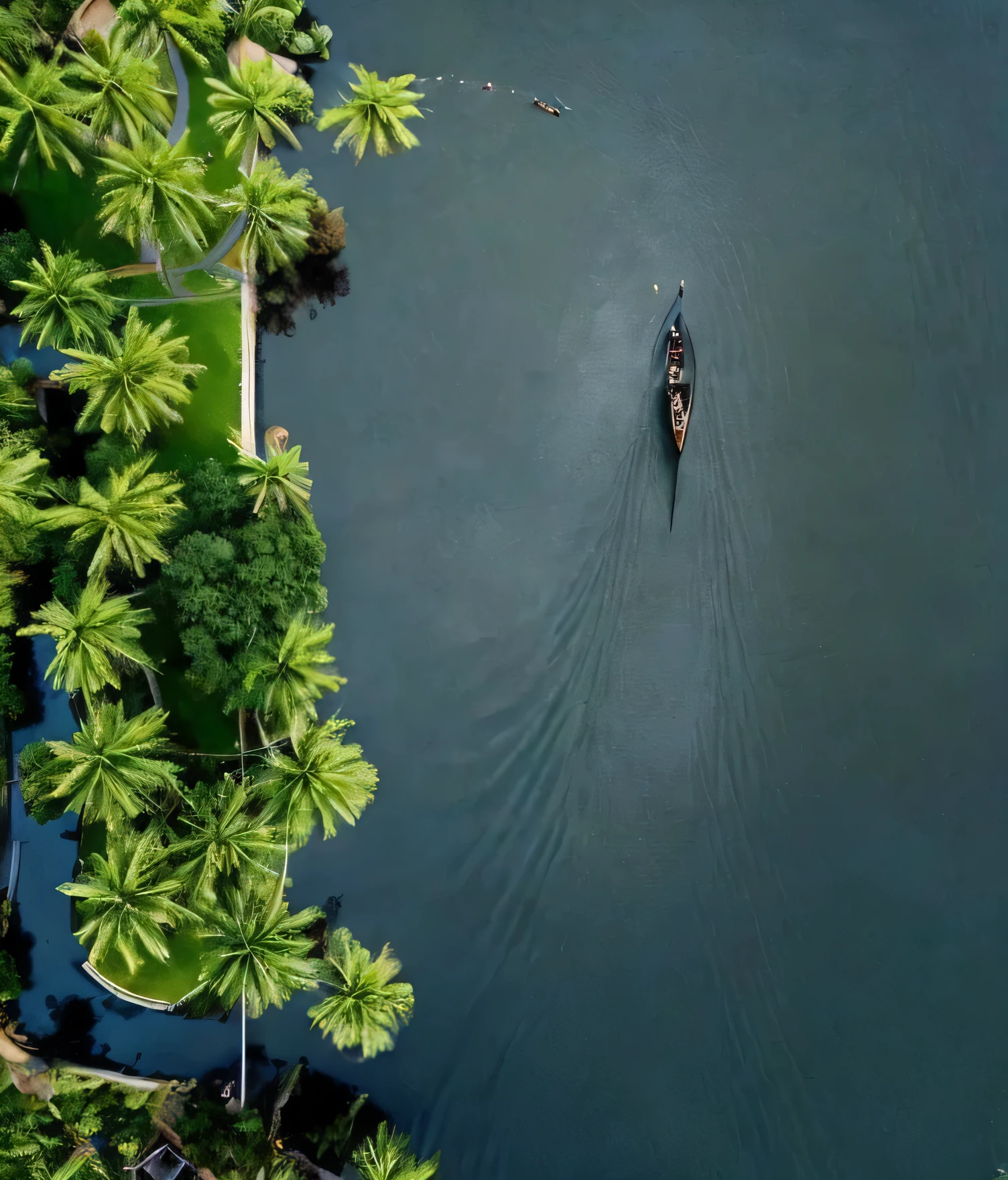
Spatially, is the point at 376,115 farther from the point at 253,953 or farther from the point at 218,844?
the point at 253,953

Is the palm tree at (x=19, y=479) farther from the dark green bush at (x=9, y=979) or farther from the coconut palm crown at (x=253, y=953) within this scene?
the dark green bush at (x=9, y=979)

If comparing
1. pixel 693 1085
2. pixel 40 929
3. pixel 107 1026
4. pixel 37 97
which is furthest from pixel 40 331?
pixel 693 1085

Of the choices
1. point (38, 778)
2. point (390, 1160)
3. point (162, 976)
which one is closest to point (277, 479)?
point (38, 778)

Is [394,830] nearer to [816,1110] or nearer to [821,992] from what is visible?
[821,992]

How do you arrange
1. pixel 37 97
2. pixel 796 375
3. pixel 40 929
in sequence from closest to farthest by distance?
pixel 37 97 < pixel 40 929 < pixel 796 375

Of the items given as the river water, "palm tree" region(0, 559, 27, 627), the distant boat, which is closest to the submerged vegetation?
"palm tree" region(0, 559, 27, 627)

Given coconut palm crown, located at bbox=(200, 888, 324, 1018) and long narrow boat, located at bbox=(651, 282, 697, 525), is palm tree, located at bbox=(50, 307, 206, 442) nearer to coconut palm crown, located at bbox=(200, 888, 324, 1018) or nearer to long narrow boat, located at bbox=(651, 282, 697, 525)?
coconut palm crown, located at bbox=(200, 888, 324, 1018)

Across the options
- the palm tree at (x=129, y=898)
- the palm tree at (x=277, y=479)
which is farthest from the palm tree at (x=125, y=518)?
the palm tree at (x=129, y=898)
